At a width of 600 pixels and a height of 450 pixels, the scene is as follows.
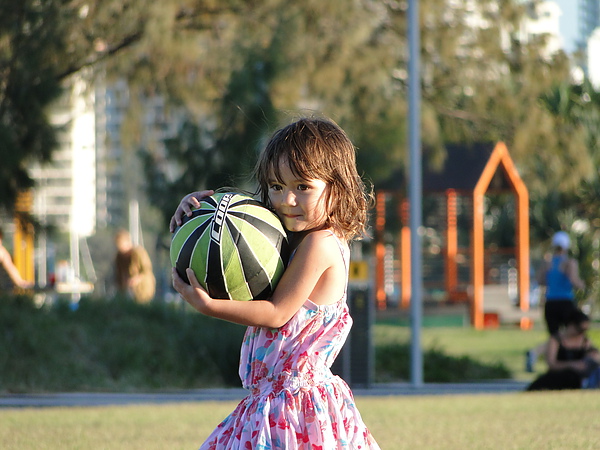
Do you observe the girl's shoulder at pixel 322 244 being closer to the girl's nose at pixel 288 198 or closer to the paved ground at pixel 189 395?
the girl's nose at pixel 288 198

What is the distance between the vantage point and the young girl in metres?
3.37

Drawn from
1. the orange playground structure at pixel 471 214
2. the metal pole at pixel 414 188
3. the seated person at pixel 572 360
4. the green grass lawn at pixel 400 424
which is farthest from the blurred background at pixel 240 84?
the orange playground structure at pixel 471 214

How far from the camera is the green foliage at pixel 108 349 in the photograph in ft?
39.7

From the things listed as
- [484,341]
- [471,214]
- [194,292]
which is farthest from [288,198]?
[471,214]

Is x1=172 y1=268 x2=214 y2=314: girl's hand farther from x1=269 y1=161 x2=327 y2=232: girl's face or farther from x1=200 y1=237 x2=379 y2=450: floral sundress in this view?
x1=269 y1=161 x2=327 y2=232: girl's face

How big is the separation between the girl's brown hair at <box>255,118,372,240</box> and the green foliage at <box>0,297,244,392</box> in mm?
8879

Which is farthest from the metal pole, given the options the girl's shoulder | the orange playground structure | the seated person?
the orange playground structure

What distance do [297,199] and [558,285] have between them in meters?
10.7

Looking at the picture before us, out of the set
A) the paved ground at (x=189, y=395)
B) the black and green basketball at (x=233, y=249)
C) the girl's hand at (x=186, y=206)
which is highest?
the girl's hand at (x=186, y=206)

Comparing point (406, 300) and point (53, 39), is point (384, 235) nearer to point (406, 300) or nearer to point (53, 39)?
point (406, 300)

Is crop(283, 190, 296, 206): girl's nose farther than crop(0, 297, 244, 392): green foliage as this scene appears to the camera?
No

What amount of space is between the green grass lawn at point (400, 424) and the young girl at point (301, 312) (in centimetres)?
327

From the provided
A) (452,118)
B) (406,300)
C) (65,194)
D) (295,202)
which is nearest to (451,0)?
(452,118)

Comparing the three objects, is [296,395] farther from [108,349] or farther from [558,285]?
[558,285]
